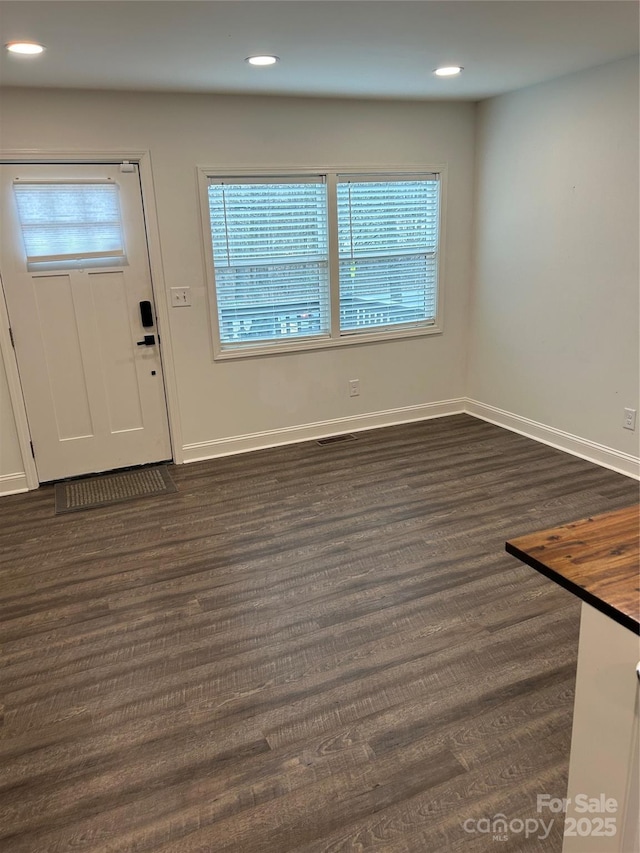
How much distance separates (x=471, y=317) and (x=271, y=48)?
2.92 metres

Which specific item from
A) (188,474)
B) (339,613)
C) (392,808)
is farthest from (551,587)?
(188,474)

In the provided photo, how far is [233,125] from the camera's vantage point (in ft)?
13.0

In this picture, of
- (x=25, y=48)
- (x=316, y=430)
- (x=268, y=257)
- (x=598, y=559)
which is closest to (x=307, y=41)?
(x=25, y=48)

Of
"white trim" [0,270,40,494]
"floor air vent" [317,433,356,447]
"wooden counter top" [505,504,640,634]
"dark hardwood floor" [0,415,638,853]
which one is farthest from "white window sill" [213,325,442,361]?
"wooden counter top" [505,504,640,634]

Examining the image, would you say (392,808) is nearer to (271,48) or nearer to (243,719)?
(243,719)

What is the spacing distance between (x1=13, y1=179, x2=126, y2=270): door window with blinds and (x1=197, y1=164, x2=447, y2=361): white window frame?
596mm

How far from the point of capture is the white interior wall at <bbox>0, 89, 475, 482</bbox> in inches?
145

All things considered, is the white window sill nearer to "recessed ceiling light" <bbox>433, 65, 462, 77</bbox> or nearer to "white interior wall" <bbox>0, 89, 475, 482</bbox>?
"white interior wall" <bbox>0, 89, 475, 482</bbox>

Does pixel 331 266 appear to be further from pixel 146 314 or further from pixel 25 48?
pixel 25 48

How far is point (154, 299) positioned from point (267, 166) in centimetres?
124

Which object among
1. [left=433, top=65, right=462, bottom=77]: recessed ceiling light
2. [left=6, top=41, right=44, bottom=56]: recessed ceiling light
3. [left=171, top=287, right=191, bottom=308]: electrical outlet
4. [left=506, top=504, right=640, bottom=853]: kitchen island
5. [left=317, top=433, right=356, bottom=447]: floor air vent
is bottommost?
[left=317, top=433, right=356, bottom=447]: floor air vent

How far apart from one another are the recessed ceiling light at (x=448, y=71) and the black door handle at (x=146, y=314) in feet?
7.70

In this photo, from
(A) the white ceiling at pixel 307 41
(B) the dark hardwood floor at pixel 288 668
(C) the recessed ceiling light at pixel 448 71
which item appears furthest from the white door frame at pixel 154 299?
(C) the recessed ceiling light at pixel 448 71

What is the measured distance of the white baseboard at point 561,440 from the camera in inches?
152
